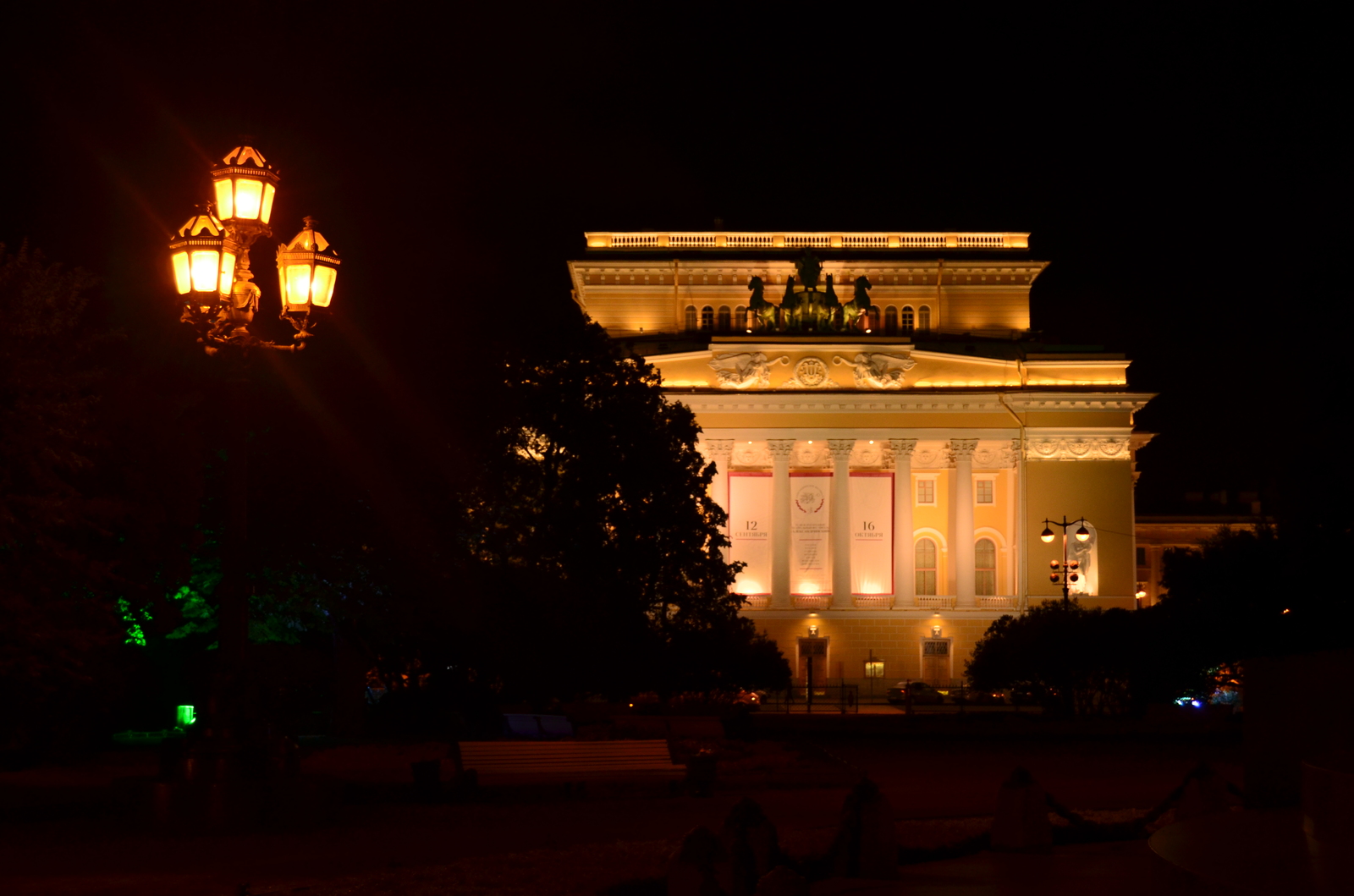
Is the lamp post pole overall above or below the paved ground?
above

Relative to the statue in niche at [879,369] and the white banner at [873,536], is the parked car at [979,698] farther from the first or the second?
the statue in niche at [879,369]

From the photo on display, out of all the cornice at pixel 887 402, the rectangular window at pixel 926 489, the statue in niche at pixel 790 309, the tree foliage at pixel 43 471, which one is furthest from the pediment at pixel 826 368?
the tree foliage at pixel 43 471

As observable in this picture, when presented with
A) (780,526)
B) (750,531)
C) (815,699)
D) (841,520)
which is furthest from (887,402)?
(815,699)

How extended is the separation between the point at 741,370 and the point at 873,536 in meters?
10.2

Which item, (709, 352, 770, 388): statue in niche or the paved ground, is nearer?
the paved ground

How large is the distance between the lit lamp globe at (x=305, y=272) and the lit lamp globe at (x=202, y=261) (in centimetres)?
66

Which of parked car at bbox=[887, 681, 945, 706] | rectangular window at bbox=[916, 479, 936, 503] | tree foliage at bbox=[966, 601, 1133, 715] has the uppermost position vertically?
rectangular window at bbox=[916, 479, 936, 503]

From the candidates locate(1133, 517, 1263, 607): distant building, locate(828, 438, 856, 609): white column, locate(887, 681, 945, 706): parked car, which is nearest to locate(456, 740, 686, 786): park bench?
locate(887, 681, 945, 706): parked car

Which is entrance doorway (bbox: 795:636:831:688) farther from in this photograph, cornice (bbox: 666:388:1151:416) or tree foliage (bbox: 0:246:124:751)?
tree foliage (bbox: 0:246:124:751)

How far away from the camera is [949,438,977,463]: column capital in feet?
239

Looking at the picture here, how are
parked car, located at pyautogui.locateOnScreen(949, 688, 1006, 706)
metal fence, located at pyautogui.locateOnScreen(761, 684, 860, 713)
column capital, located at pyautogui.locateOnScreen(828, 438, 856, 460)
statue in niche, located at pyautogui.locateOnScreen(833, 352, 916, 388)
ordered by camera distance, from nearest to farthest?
parked car, located at pyautogui.locateOnScreen(949, 688, 1006, 706) → metal fence, located at pyautogui.locateOnScreen(761, 684, 860, 713) → statue in niche, located at pyautogui.locateOnScreen(833, 352, 916, 388) → column capital, located at pyautogui.locateOnScreen(828, 438, 856, 460)

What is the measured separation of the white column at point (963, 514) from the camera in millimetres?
71750

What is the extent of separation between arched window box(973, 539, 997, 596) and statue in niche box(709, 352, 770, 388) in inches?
561

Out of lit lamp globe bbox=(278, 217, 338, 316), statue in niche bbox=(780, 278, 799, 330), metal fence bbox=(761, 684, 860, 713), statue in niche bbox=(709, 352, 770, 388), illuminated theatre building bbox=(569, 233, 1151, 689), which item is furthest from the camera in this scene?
statue in niche bbox=(780, 278, 799, 330)
